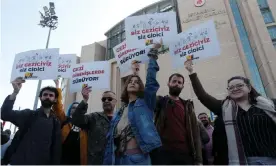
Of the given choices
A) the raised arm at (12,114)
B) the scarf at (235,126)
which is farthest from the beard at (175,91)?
the raised arm at (12,114)

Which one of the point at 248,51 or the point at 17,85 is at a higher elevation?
the point at 248,51

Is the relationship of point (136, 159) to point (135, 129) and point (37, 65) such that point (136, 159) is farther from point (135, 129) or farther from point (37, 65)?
point (37, 65)

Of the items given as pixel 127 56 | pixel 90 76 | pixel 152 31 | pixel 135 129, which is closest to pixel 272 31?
pixel 152 31

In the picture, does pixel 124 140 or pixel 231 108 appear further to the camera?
pixel 231 108

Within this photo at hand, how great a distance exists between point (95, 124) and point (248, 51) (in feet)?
64.7

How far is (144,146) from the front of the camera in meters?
2.16

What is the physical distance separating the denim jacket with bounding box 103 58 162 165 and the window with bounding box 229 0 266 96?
17.6m

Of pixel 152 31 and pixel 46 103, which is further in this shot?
pixel 152 31

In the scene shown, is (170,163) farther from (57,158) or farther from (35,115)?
(35,115)

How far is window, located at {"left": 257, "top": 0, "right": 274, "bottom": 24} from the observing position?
20.9 metres

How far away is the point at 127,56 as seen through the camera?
4.07m

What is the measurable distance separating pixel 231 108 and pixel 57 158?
2.12 metres

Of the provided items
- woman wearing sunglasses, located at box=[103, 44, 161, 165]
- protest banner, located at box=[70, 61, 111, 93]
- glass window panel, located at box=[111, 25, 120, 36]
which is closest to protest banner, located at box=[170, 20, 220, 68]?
woman wearing sunglasses, located at box=[103, 44, 161, 165]

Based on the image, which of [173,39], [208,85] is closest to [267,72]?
[208,85]
